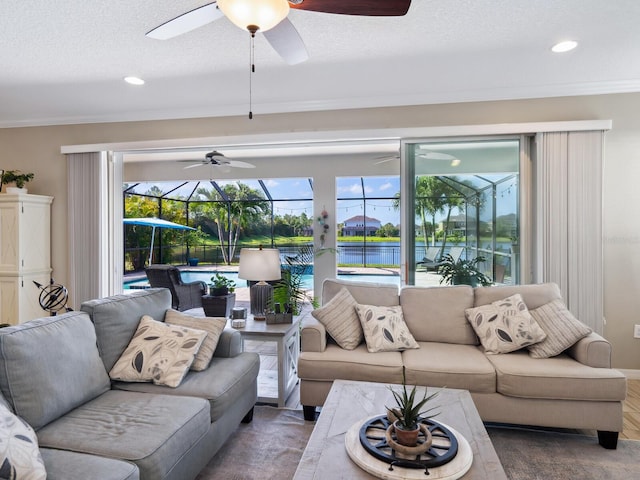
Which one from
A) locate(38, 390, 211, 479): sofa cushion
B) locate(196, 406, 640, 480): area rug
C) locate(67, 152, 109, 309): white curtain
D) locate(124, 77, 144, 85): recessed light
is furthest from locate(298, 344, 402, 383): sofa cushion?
locate(67, 152, 109, 309): white curtain

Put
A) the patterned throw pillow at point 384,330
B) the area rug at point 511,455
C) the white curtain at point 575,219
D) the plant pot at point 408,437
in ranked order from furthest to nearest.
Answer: the white curtain at point 575,219 < the patterned throw pillow at point 384,330 < the area rug at point 511,455 < the plant pot at point 408,437

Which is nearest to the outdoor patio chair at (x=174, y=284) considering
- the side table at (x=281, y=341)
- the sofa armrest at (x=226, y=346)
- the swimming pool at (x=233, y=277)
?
the swimming pool at (x=233, y=277)

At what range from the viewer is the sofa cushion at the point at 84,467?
1.35 metres

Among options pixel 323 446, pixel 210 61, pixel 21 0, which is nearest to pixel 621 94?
pixel 210 61

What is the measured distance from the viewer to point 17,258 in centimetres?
395

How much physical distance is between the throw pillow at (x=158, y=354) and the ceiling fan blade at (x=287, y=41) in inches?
67.5

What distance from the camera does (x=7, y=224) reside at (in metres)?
3.94

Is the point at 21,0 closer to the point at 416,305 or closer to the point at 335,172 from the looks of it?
the point at 416,305

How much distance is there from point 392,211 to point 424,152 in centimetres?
489

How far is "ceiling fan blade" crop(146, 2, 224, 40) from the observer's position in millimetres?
1689

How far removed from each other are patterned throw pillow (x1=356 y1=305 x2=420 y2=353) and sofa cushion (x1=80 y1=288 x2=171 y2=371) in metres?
1.51

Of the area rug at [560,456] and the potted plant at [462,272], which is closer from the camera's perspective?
the area rug at [560,456]

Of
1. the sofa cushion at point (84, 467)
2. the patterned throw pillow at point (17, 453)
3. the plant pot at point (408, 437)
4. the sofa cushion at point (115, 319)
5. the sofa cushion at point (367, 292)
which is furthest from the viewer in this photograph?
the sofa cushion at point (367, 292)

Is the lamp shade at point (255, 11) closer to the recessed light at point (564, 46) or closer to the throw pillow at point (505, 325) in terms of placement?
the recessed light at point (564, 46)
